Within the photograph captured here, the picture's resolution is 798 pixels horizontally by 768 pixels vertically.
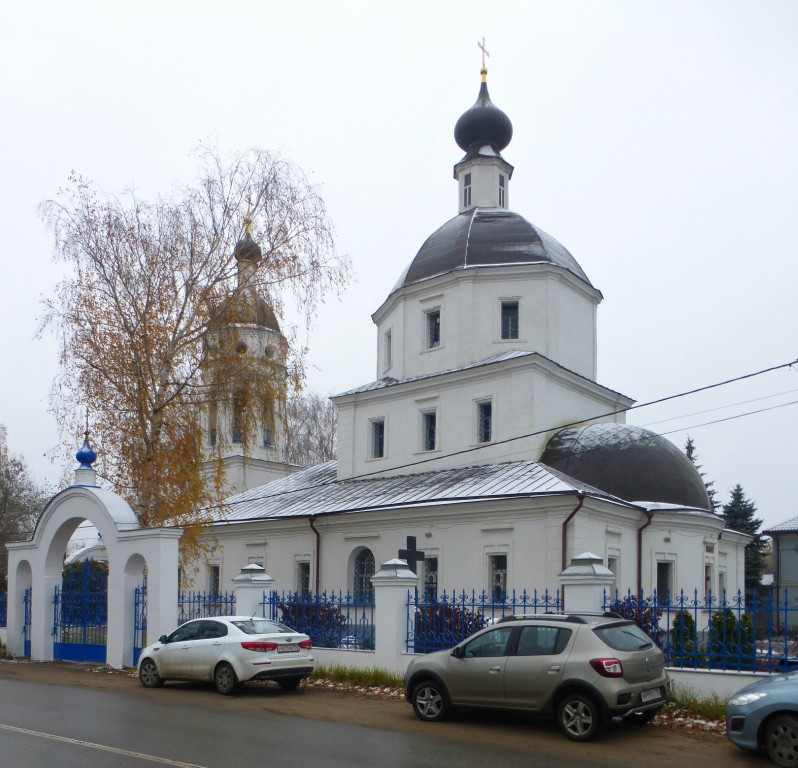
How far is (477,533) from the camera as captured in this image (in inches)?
913

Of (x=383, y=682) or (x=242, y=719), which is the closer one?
(x=242, y=719)

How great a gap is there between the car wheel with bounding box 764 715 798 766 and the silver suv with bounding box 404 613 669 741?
1513 mm

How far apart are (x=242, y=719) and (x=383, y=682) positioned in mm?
3711

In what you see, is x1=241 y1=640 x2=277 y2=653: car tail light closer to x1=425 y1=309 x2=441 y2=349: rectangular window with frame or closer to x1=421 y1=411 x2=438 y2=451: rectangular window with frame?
x1=421 y1=411 x2=438 y2=451: rectangular window with frame

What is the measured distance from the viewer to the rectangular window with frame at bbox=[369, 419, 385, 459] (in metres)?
29.3

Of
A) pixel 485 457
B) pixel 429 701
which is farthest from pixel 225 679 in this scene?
pixel 485 457

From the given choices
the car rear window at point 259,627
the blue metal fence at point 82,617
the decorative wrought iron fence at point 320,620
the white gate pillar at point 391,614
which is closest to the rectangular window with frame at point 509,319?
the decorative wrought iron fence at point 320,620

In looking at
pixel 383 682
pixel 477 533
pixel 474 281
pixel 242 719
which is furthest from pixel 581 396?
pixel 242 719

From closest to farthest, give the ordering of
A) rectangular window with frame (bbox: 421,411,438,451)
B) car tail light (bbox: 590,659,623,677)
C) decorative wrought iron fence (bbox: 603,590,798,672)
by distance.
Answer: car tail light (bbox: 590,659,623,677) < decorative wrought iron fence (bbox: 603,590,798,672) < rectangular window with frame (bbox: 421,411,438,451)

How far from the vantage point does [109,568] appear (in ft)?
60.7

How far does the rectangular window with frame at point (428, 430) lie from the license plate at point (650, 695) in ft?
57.7

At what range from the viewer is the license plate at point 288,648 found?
13867 mm

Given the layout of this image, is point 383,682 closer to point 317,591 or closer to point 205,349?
point 205,349

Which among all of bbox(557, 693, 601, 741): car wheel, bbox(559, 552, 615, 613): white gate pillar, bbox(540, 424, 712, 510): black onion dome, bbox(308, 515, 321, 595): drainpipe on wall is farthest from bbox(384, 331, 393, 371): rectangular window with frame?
bbox(557, 693, 601, 741): car wheel
